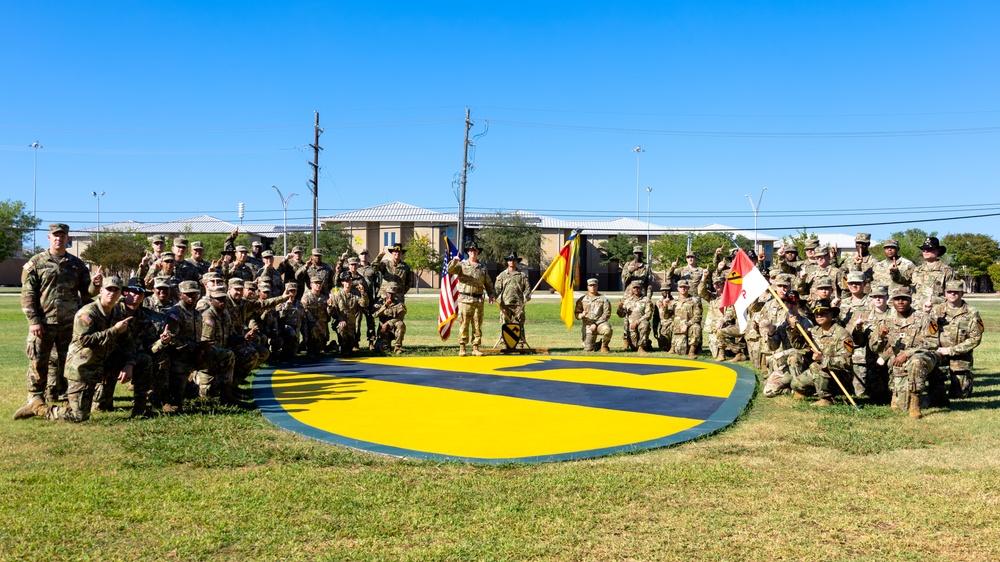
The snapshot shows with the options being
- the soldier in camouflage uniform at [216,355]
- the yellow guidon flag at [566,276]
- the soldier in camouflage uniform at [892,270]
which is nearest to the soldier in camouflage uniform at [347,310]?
the yellow guidon flag at [566,276]

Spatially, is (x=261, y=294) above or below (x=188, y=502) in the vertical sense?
above

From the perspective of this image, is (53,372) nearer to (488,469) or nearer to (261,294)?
(261,294)

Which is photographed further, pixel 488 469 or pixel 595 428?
pixel 595 428

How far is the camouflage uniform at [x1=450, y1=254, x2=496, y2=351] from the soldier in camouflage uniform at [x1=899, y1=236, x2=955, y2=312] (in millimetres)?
7127

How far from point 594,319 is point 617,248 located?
202 ft

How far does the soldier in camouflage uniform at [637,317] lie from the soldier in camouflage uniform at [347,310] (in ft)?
16.8

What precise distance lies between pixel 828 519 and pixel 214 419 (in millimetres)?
6115

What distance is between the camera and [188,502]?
18.2 ft

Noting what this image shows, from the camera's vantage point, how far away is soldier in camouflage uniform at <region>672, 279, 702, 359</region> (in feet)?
50.9

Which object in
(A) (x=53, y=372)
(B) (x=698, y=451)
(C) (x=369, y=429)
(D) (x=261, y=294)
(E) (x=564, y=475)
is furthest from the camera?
(D) (x=261, y=294)

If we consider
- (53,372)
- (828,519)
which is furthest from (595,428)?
(53,372)

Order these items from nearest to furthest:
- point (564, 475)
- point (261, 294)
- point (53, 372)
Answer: point (564, 475)
point (53, 372)
point (261, 294)

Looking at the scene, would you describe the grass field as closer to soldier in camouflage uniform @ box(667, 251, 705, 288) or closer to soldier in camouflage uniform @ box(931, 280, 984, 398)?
soldier in camouflage uniform @ box(931, 280, 984, 398)

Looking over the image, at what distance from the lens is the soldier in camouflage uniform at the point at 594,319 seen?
1645cm
